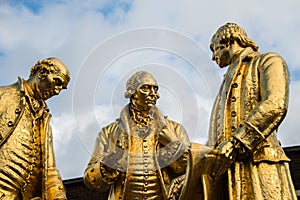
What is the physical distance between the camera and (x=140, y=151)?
31.4 feet

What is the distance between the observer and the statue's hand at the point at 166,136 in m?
9.57

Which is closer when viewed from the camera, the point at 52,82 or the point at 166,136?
the point at 52,82

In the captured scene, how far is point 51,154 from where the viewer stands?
27.7 ft

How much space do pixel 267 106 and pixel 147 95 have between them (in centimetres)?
286

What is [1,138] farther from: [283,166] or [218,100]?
[283,166]

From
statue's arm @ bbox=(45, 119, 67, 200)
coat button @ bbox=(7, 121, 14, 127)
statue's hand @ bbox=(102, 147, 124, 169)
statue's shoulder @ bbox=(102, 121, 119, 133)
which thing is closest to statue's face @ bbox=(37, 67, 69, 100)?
statue's arm @ bbox=(45, 119, 67, 200)

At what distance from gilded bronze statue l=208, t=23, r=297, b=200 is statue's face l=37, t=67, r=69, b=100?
1933 millimetres

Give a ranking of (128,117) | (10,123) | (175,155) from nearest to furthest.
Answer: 1. (10,123)
2. (175,155)
3. (128,117)

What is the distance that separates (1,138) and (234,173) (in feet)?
9.00

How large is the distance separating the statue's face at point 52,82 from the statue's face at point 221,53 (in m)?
1.88

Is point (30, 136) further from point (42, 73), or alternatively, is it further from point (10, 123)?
point (42, 73)

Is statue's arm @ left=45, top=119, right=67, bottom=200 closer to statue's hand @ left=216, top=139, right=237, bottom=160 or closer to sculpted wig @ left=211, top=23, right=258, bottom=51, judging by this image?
statue's hand @ left=216, top=139, right=237, bottom=160

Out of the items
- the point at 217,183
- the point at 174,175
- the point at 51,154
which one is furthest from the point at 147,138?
the point at 217,183

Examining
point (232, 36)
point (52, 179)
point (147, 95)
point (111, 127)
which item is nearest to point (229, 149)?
point (232, 36)
